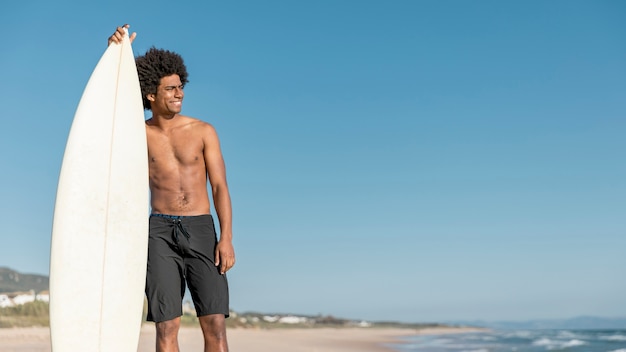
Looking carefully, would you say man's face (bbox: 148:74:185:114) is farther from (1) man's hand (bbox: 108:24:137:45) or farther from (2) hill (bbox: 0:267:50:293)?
(2) hill (bbox: 0:267:50:293)

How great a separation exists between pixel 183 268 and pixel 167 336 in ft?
1.21

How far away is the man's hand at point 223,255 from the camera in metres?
4.10

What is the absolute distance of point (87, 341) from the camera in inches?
161

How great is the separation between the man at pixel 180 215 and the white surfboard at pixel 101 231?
0.28ft

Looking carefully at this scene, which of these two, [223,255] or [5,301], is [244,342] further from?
[223,255]

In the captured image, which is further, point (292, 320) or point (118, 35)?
point (292, 320)

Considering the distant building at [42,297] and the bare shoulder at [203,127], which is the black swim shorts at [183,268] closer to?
the bare shoulder at [203,127]

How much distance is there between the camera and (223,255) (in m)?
4.10

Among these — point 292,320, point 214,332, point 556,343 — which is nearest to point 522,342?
point 556,343

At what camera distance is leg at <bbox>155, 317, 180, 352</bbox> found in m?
3.94

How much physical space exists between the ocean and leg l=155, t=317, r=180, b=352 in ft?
34.2

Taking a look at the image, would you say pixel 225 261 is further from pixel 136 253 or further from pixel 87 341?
pixel 87 341

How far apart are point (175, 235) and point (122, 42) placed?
122 centimetres

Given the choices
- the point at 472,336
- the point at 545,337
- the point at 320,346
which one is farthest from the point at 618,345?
the point at 320,346
